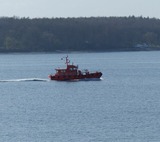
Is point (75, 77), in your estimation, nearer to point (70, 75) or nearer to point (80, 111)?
point (70, 75)

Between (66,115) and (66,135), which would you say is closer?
(66,135)

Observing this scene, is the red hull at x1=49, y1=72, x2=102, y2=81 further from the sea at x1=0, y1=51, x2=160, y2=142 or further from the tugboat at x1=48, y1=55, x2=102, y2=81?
the sea at x1=0, y1=51, x2=160, y2=142

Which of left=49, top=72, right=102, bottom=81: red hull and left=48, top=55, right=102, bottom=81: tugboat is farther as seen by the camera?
left=49, top=72, right=102, bottom=81: red hull

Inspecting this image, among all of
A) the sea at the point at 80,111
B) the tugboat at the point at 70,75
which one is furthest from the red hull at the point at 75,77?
the sea at the point at 80,111

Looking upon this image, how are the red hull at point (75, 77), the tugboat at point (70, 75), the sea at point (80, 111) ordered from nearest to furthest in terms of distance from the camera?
the sea at point (80, 111) → the tugboat at point (70, 75) → the red hull at point (75, 77)

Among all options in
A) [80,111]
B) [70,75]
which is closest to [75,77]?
[70,75]

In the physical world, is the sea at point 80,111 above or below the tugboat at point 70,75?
below

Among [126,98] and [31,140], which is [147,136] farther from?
[126,98]

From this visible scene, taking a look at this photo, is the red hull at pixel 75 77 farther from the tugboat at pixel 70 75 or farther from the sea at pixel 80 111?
the sea at pixel 80 111

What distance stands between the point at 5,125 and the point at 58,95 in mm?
22603

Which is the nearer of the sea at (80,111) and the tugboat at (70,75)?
the sea at (80,111)

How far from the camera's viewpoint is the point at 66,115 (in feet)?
213

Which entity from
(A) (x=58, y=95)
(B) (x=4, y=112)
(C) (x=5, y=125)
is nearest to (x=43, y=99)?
(A) (x=58, y=95)

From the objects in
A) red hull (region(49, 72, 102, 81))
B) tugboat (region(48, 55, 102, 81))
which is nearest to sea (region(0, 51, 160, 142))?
red hull (region(49, 72, 102, 81))
